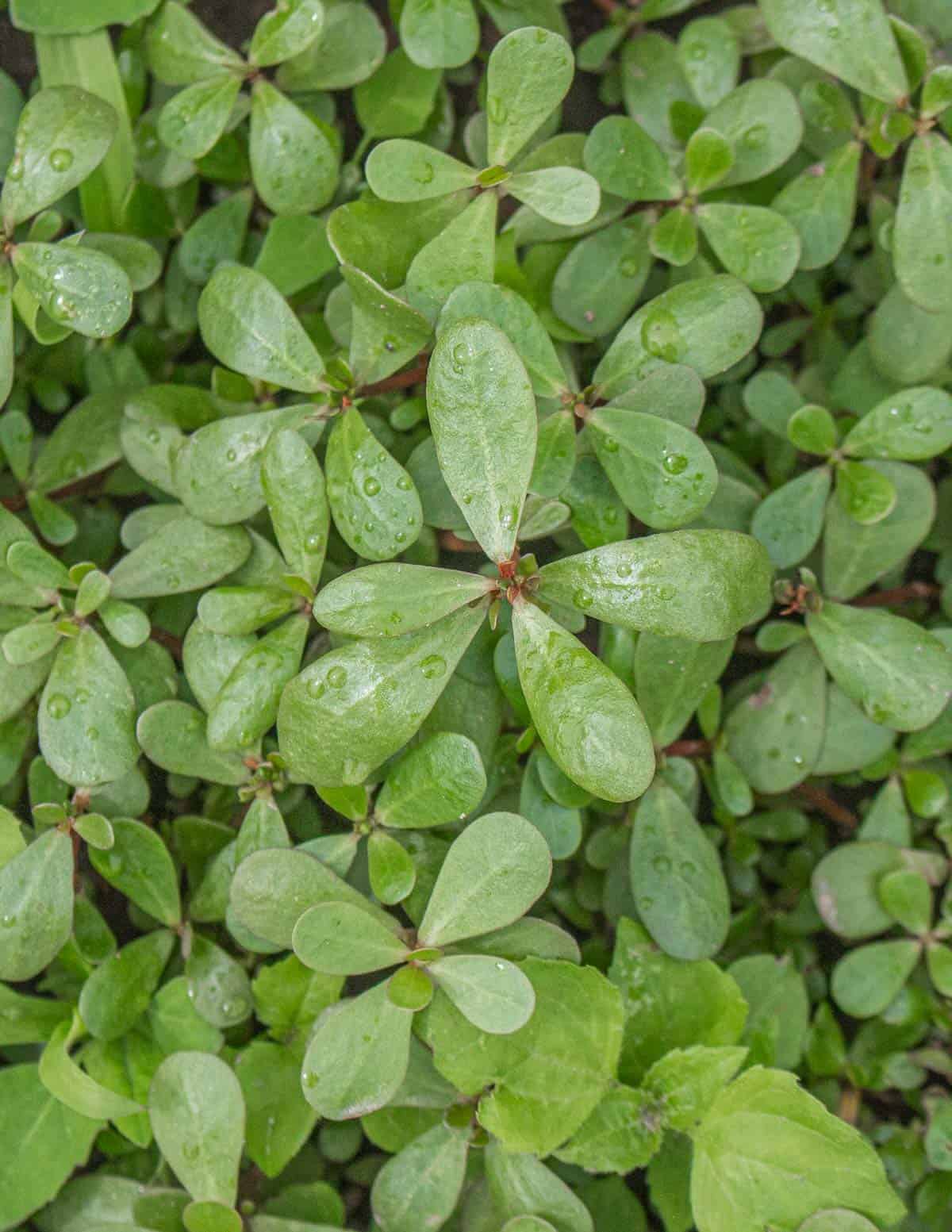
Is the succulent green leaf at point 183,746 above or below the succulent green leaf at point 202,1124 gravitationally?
above

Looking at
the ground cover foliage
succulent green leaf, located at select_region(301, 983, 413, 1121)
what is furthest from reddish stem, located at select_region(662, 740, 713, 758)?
succulent green leaf, located at select_region(301, 983, 413, 1121)

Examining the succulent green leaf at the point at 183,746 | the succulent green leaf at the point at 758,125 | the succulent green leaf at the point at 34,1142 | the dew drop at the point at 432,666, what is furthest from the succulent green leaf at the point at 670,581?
the succulent green leaf at the point at 34,1142

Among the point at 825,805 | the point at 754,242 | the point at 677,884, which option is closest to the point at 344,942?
the point at 677,884

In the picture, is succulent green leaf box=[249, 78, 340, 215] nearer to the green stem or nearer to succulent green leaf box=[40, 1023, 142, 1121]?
the green stem

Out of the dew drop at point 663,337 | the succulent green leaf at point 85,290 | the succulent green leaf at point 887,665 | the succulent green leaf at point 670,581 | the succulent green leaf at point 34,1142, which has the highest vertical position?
the succulent green leaf at point 85,290

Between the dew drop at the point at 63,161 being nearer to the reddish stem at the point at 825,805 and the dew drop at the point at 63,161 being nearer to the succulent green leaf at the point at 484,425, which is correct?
the succulent green leaf at the point at 484,425

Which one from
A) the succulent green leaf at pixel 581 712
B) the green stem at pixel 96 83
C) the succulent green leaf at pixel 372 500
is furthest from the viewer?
the green stem at pixel 96 83

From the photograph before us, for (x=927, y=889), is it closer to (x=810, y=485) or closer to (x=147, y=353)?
(x=810, y=485)

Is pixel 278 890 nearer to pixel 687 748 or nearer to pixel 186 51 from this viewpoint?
pixel 687 748
